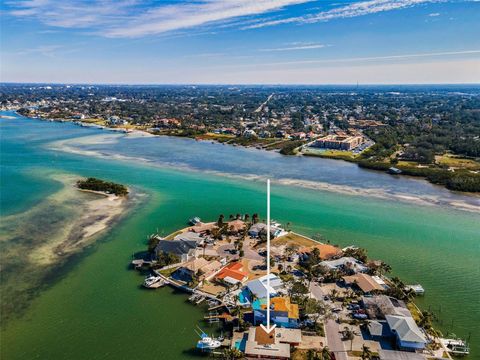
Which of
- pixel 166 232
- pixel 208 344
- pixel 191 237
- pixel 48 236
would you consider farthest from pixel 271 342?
pixel 48 236

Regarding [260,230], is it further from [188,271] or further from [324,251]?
[188,271]

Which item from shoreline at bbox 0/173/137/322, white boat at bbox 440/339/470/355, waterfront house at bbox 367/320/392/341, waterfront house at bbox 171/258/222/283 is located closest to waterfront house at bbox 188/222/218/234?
waterfront house at bbox 171/258/222/283

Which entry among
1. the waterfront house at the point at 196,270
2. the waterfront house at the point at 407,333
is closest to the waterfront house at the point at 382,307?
the waterfront house at the point at 407,333

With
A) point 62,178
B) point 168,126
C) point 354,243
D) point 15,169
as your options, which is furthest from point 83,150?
point 354,243

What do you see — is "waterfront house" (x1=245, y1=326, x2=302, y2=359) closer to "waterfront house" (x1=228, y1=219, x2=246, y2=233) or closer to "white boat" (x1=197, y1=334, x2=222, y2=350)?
"white boat" (x1=197, y1=334, x2=222, y2=350)

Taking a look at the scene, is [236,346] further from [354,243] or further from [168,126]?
[168,126]

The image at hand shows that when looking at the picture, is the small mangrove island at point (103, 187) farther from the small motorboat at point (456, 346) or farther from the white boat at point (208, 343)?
the small motorboat at point (456, 346)
